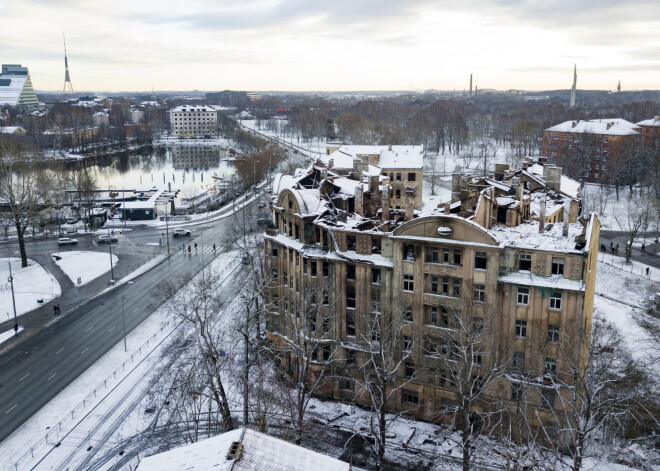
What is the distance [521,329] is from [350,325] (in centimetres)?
1230

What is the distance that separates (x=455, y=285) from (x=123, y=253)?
56839mm

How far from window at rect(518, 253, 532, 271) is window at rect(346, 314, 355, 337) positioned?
501 inches

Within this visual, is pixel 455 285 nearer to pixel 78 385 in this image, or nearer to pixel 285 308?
pixel 285 308

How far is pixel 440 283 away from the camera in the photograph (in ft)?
127

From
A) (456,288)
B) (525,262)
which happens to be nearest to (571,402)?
(525,262)

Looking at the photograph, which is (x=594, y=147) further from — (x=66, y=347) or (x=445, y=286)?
(x=66, y=347)

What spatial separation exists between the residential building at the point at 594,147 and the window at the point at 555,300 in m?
83.5

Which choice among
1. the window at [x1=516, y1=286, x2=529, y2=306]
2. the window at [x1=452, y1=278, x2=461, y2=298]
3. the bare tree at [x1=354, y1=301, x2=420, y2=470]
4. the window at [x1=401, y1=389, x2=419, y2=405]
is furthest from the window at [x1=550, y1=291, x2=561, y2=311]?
the window at [x1=401, y1=389, x2=419, y2=405]

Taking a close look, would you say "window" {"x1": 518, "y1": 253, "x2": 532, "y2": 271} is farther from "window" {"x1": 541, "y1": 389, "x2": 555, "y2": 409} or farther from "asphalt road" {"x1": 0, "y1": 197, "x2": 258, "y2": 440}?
"asphalt road" {"x1": 0, "y1": 197, "x2": 258, "y2": 440}

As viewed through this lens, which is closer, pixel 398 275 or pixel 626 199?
pixel 398 275

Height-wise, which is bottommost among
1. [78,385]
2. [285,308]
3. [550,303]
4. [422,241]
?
[78,385]

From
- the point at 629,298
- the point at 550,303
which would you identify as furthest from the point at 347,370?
the point at 629,298

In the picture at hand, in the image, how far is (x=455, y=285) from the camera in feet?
126

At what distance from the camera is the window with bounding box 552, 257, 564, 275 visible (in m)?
35.6
